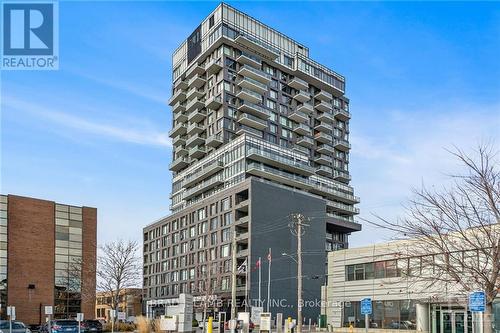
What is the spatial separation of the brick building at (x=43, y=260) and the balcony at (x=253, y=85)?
43.8 metres

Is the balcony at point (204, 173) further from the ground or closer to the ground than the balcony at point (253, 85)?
closer to the ground

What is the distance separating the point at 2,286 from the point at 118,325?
28.5m

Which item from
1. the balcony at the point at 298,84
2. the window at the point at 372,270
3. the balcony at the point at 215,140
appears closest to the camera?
the window at the point at 372,270

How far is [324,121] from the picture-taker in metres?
128

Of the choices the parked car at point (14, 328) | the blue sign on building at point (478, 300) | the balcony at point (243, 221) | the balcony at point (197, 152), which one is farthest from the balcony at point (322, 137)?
the blue sign on building at point (478, 300)

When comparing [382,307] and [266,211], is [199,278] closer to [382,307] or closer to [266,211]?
[266,211]

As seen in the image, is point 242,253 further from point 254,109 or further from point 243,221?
point 254,109

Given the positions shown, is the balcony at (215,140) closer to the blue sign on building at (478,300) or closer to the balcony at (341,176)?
the balcony at (341,176)

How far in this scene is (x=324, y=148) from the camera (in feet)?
411

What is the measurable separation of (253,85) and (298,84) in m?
14.4

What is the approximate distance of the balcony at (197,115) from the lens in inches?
4505

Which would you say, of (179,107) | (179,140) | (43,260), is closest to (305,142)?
(179,140)

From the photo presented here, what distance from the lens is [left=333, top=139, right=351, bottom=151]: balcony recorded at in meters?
130

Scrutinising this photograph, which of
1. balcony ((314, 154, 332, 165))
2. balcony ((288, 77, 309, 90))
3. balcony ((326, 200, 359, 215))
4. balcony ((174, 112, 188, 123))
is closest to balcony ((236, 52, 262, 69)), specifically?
balcony ((288, 77, 309, 90))
